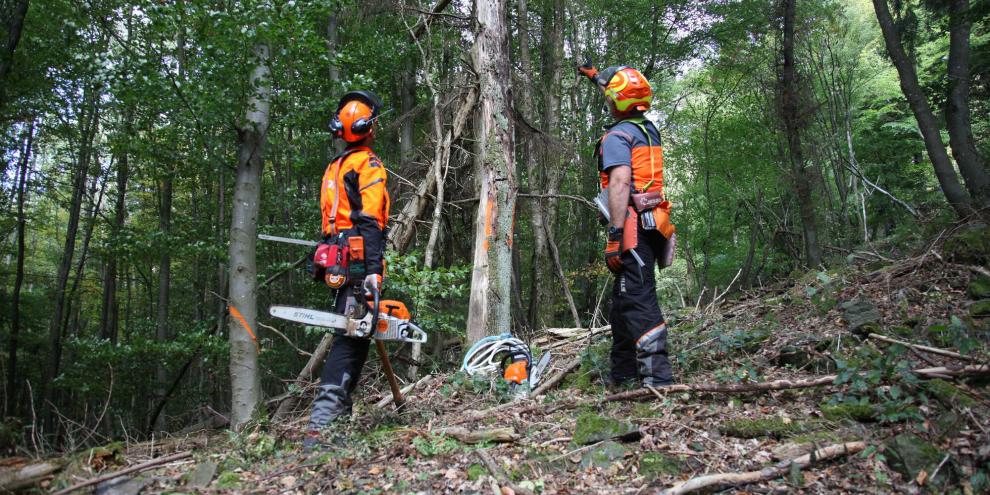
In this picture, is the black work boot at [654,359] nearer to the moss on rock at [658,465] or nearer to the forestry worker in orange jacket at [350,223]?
the moss on rock at [658,465]

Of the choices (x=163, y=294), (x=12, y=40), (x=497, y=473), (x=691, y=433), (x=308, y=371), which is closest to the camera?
(x=497, y=473)

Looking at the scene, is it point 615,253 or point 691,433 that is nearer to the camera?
point 691,433

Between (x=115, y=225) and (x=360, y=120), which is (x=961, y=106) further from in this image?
(x=115, y=225)

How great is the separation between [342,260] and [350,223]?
269 mm

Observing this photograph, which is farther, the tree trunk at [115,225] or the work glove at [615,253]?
the tree trunk at [115,225]

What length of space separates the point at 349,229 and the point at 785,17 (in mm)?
11687

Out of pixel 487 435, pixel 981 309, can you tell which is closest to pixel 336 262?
pixel 487 435

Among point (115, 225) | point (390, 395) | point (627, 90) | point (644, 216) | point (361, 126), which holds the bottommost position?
point (390, 395)

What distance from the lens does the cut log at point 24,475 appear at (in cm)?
262

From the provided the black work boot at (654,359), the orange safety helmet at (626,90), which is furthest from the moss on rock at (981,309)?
the orange safety helmet at (626,90)

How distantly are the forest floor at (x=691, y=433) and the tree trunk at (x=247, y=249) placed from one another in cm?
234

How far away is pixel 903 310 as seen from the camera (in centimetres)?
463

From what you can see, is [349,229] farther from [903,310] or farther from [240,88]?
[903,310]

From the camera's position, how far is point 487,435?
3.19m
